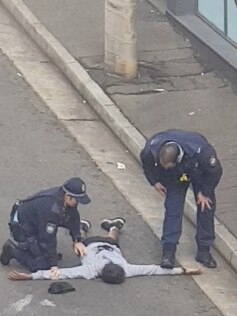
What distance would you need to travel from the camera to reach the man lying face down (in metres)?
9.85

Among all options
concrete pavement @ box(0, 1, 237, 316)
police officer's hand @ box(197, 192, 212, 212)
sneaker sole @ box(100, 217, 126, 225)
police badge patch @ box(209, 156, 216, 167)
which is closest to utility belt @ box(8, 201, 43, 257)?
sneaker sole @ box(100, 217, 126, 225)

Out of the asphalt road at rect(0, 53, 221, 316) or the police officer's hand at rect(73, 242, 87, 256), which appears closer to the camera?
the asphalt road at rect(0, 53, 221, 316)

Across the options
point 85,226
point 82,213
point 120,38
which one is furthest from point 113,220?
point 120,38

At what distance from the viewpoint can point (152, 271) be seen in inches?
397

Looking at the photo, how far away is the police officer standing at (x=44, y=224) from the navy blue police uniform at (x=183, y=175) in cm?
67

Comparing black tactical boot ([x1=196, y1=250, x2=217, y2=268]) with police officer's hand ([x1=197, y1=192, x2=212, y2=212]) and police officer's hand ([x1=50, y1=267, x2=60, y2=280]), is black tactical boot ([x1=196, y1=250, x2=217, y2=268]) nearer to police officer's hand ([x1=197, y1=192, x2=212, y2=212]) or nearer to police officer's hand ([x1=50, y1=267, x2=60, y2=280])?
police officer's hand ([x1=197, y1=192, x2=212, y2=212])

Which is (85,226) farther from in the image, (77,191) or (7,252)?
(77,191)

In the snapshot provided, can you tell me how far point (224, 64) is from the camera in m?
14.3

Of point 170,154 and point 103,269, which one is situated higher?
point 170,154

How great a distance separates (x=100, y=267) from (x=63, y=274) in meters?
0.32

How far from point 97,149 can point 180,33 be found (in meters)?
3.51

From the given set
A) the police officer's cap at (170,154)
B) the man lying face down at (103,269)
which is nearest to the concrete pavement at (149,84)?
the man lying face down at (103,269)

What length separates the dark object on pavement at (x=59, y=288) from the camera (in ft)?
31.6

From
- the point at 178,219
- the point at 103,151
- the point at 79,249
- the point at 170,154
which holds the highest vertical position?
the point at 170,154
